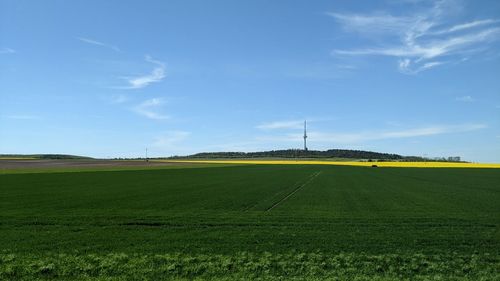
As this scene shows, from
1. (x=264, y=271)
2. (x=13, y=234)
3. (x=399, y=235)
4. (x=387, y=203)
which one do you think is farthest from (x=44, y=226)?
(x=387, y=203)

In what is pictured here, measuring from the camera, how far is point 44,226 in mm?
19797

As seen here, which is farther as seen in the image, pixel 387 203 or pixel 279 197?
pixel 279 197

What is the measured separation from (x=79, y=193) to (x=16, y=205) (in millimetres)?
8033

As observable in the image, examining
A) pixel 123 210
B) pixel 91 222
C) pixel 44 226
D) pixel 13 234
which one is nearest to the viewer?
pixel 13 234

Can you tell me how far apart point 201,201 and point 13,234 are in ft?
44.4

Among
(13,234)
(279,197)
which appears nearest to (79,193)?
(279,197)

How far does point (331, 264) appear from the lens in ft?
44.6

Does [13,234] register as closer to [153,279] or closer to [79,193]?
[153,279]

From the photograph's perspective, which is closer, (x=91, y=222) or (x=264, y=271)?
(x=264, y=271)

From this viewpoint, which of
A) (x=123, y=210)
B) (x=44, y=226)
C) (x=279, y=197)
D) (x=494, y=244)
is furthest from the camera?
(x=279, y=197)

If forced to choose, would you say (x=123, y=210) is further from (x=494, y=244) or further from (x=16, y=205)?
(x=494, y=244)

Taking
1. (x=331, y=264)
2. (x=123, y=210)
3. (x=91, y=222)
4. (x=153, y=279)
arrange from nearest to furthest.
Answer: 1. (x=153, y=279)
2. (x=331, y=264)
3. (x=91, y=222)
4. (x=123, y=210)

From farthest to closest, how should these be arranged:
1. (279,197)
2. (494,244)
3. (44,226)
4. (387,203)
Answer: (279,197) → (387,203) → (44,226) → (494,244)

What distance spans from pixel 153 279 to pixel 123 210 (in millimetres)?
13990
